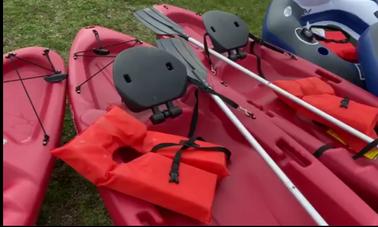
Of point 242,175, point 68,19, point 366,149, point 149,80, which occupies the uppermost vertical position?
point 149,80

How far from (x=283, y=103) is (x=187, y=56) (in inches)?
23.9

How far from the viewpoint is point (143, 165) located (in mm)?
1812

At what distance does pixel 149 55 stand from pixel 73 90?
495mm

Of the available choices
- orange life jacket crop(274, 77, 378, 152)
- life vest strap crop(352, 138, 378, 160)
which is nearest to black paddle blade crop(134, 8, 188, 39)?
orange life jacket crop(274, 77, 378, 152)

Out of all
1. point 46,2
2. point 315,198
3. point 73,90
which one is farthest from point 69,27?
point 315,198

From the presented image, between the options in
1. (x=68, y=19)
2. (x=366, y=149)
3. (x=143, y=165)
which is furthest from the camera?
(x=68, y=19)

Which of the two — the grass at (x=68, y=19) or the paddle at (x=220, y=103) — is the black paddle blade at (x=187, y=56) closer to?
the paddle at (x=220, y=103)

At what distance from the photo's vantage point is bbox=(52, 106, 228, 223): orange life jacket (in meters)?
1.73

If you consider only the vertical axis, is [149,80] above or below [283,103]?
above

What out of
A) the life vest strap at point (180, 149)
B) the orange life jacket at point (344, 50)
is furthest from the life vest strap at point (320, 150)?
the orange life jacket at point (344, 50)

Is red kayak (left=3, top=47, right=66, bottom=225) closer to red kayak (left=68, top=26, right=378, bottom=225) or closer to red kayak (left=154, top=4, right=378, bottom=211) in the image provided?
red kayak (left=68, top=26, right=378, bottom=225)

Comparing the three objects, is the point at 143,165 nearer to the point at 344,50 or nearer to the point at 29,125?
the point at 29,125

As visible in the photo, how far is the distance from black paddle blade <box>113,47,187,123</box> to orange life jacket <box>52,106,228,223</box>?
105 millimetres

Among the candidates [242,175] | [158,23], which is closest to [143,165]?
[242,175]
